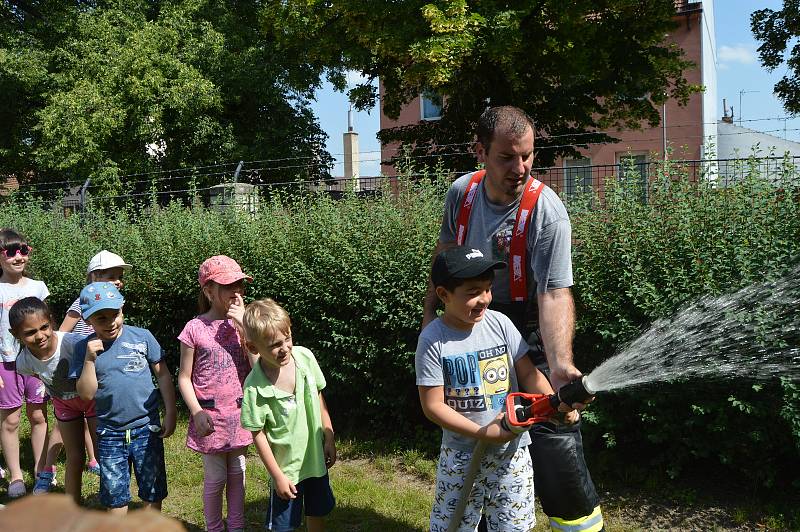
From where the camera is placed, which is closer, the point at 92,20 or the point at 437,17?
the point at 437,17

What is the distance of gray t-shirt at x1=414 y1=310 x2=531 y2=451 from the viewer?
332cm

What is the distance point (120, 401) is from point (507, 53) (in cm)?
1390

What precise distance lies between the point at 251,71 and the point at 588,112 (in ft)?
34.3

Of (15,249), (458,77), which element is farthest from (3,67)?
(15,249)

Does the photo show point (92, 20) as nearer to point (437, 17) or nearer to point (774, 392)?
point (437, 17)

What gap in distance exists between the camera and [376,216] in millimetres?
6926

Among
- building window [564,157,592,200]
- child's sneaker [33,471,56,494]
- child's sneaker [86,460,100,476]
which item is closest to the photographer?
child's sneaker [33,471,56,494]

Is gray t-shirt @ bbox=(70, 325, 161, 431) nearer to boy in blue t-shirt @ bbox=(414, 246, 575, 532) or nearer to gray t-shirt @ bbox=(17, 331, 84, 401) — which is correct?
gray t-shirt @ bbox=(17, 331, 84, 401)

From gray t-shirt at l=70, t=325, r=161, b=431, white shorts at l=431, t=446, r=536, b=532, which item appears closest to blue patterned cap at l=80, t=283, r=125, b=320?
gray t-shirt at l=70, t=325, r=161, b=431

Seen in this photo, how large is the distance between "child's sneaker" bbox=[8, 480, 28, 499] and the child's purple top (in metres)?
2.09

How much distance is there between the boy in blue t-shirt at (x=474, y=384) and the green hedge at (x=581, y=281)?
2001mm

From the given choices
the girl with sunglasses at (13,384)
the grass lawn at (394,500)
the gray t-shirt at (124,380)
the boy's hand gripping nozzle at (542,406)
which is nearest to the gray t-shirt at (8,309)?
Answer: the girl with sunglasses at (13,384)

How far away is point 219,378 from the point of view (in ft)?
16.1

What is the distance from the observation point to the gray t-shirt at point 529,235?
327 centimetres
